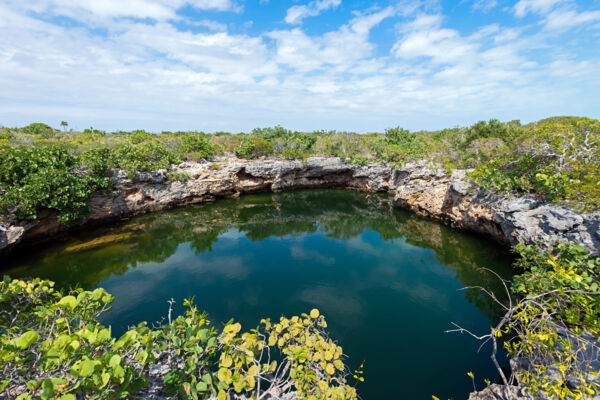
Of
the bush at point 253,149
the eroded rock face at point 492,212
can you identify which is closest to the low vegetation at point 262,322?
the bush at point 253,149

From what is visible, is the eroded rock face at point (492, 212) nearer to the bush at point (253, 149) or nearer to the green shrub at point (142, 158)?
the bush at point (253, 149)

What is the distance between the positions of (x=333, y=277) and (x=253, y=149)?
21.2 metres

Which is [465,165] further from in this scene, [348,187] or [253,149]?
[253,149]

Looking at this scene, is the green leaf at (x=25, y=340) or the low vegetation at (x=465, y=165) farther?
the low vegetation at (x=465, y=165)

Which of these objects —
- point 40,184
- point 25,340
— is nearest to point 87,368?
point 25,340

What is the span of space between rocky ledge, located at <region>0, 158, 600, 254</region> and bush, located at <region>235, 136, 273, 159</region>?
3014 mm

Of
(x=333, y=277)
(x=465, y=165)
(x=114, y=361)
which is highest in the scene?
(x=465, y=165)

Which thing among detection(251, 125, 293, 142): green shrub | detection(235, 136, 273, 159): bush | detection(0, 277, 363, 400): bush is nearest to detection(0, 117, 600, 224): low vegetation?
detection(235, 136, 273, 159): bush

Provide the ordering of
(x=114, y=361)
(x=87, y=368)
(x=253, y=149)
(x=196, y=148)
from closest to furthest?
1. (x=87, y=368)
2. (x=114, y=361)
3. (x=196, y=148)
4. (x=253, y=149)

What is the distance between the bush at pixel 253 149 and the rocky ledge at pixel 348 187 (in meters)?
3.01

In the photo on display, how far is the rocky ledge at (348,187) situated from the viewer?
29.1 feet

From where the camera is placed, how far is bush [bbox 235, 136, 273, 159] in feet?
91.3

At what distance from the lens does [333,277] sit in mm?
10836

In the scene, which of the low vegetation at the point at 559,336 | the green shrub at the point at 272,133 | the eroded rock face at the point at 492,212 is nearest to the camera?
the low vegetation at the point at 559,336
